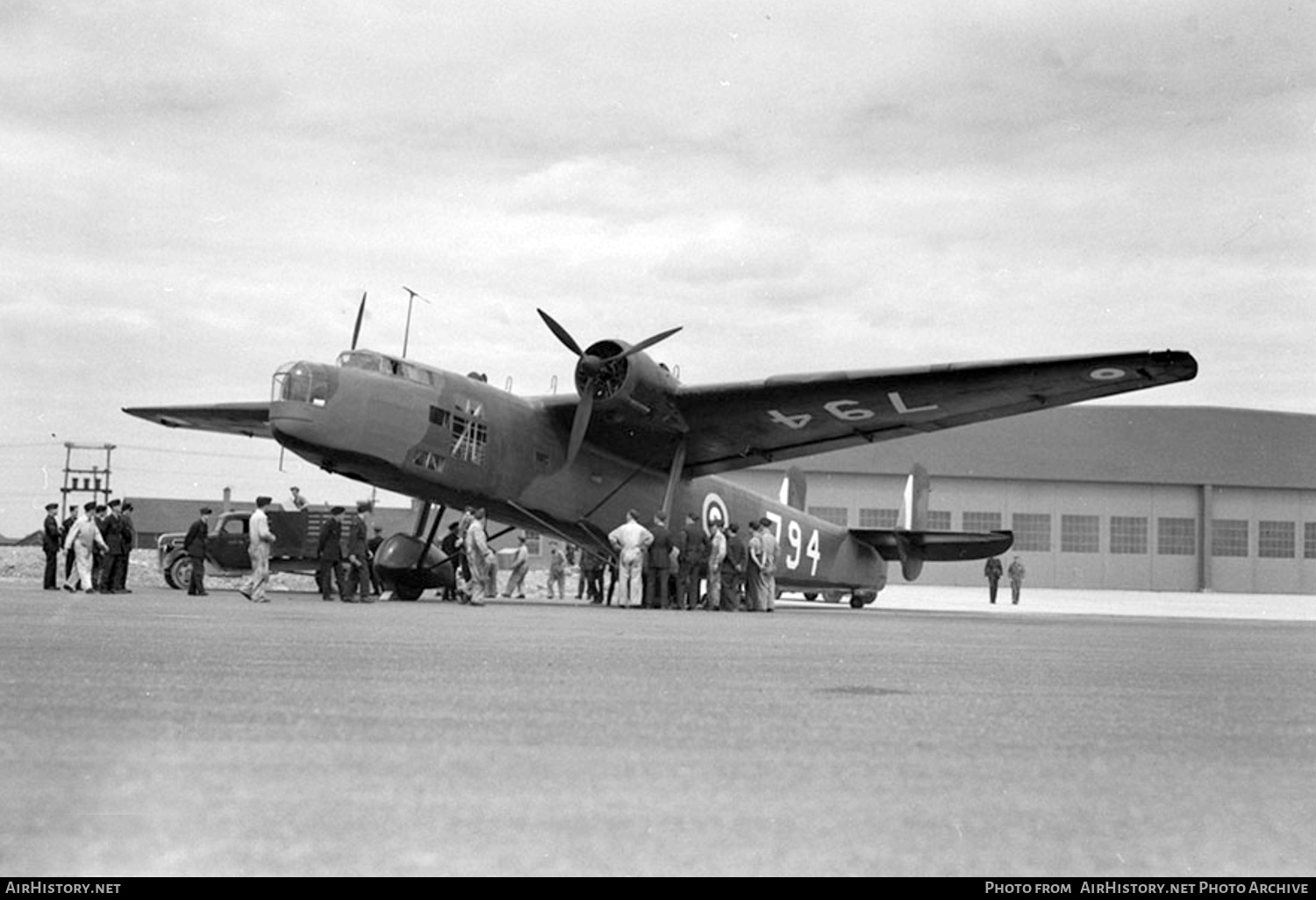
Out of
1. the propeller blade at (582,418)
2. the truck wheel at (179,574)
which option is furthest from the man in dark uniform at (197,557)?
the truck wheel at (179,574)

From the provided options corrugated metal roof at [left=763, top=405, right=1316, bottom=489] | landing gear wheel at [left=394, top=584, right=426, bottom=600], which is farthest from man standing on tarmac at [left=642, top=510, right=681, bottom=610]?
corrugated metal roof at [left=763, top=405, right=1316, bottom=489]

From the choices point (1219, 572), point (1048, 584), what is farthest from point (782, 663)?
point (1219, 572)

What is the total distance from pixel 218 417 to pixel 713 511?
9657 mm

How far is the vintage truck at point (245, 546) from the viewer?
→ 26.6 metres

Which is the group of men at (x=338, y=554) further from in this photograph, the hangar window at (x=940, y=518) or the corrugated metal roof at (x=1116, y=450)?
the hangar window at (x=940, y=518)

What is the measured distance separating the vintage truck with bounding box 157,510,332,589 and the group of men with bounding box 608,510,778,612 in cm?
725

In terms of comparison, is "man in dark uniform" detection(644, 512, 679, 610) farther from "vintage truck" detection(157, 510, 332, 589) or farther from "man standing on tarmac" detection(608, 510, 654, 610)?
"vintage truck" detection(157, 510, 332, 589)

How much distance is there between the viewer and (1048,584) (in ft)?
180

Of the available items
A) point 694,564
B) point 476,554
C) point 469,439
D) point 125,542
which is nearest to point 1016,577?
point 694,564

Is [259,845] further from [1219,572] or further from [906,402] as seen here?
[1219,572]

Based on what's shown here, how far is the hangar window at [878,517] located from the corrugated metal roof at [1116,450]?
1620 millimetres

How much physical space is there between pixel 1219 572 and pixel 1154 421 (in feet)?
23.7

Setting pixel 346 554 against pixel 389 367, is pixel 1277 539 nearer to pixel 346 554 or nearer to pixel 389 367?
pixel 346 554

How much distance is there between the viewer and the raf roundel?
24.3m
